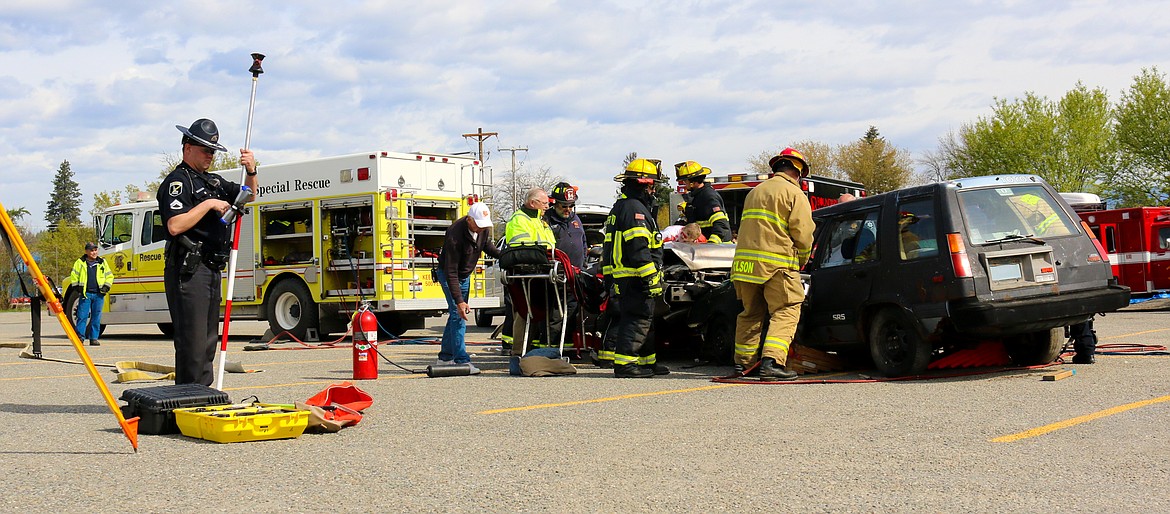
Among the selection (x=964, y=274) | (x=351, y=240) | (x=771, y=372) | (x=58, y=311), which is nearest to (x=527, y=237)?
(x=771, y=372)

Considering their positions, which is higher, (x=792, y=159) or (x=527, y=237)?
(x=792, y=159)

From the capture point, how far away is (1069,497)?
14.9ft

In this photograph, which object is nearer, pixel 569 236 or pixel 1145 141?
pixel 569 236

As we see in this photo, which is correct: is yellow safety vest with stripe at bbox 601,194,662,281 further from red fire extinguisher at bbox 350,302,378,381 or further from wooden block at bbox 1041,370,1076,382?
wooden block at bbox 1041,370,1076,382

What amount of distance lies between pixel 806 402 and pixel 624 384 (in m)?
1.95

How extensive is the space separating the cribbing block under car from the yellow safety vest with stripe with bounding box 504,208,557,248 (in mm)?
4695

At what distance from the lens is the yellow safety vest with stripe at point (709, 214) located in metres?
11.8

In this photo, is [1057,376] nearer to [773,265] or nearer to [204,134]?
[773,265]

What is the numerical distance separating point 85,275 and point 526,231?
10.3 m

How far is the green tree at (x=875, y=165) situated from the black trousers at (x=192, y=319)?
57540mm

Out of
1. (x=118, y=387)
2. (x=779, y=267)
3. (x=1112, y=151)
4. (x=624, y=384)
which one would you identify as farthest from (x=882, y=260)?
(x=1112, y=151)

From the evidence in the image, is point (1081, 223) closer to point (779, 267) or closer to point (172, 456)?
point (779, 267)

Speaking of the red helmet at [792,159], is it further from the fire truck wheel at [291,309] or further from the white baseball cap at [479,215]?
the fire truck wheel at [291,309]

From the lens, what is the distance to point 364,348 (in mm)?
10039
